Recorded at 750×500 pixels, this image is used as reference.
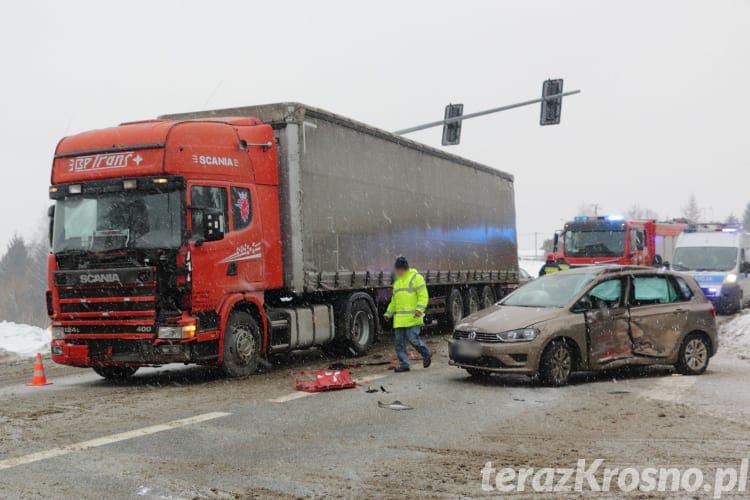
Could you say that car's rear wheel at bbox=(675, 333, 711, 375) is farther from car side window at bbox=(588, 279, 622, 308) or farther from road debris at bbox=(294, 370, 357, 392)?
road debris at bbox=(294, 370, 357, 392)

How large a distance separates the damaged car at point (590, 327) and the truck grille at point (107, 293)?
405 cm

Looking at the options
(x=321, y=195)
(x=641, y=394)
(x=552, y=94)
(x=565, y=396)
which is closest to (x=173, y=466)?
(x=565, y=396)

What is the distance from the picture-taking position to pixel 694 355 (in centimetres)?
1197

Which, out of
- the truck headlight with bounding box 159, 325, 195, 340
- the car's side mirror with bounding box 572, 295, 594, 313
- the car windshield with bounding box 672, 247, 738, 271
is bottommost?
the truck headlight with bounding box 159, 325, 195, 340

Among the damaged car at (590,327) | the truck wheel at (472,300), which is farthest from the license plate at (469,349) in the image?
the truck wheel at (472,300)

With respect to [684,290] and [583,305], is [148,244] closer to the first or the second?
[583,305]

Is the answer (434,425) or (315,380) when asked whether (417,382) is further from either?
(434,425)

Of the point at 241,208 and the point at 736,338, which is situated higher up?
the point at 241,208

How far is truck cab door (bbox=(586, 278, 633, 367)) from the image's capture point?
10984mm

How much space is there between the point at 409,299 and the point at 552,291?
2141 millimetres

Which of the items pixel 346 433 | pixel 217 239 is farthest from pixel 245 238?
pixel 346 433

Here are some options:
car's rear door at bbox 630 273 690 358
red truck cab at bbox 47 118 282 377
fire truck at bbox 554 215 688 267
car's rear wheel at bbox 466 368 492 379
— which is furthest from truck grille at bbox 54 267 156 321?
fire truck at bbox 554 215 688 267

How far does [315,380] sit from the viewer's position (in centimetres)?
1075

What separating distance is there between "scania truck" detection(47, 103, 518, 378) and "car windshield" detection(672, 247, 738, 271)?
1307 centimetres
